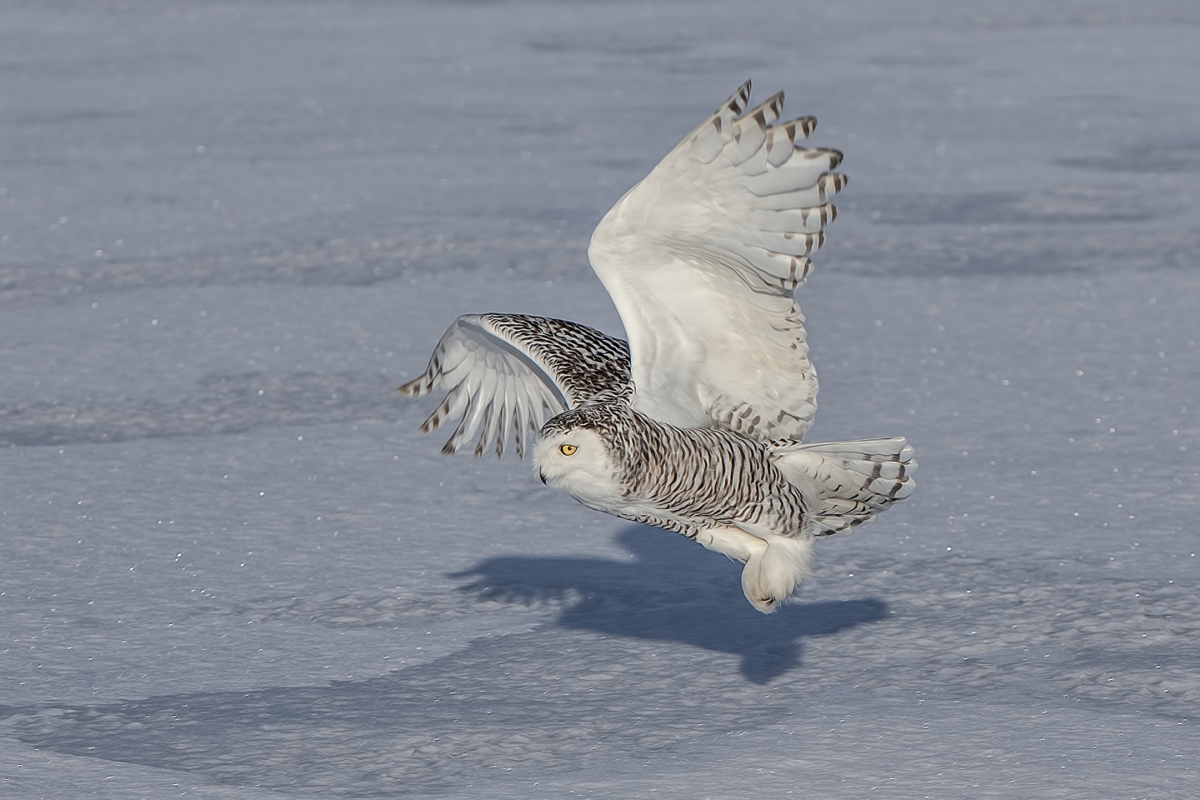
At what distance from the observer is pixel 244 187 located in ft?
29.3

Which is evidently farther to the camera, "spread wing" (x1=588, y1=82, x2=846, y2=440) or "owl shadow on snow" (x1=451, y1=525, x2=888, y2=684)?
"owl shadow on snow" (x1=451, y1=525, x2=888, y2=684)

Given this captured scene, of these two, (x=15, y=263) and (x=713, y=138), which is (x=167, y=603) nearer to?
(x=713, y=138)

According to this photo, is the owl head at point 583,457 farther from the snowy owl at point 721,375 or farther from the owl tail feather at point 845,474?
the owl tail feather at point 845,474

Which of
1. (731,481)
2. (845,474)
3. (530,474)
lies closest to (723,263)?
(731,481)

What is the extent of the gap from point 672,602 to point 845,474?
2.08ft

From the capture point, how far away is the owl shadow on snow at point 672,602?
4094 mm

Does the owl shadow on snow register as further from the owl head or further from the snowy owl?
the owl head

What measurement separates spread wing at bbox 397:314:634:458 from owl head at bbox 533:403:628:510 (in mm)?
603

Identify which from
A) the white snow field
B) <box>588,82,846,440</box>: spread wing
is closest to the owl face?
<box>588,82,846,440</box>: spread wing

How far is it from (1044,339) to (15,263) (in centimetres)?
439

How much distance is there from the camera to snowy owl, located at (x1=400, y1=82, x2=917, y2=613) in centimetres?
355

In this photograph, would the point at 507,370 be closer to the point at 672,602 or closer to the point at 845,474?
the point at 672,602

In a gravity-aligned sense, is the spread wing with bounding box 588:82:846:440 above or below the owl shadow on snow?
above

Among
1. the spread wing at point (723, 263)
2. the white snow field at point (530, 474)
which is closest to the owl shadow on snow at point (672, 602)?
the white snow field at point (530, 474)
